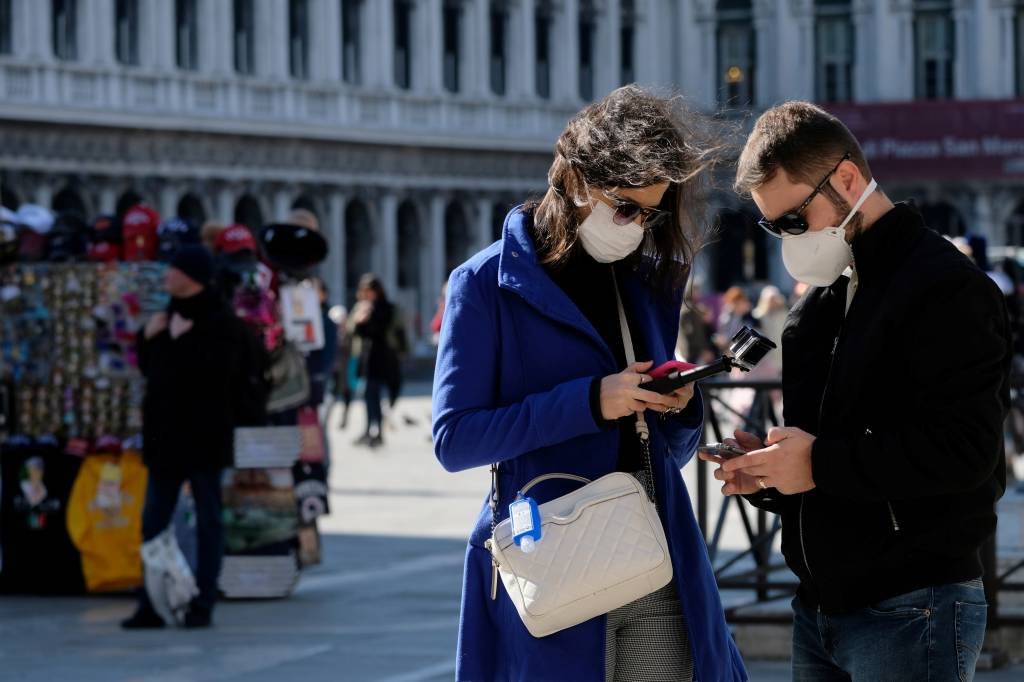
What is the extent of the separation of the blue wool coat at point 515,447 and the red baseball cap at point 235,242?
6.14m

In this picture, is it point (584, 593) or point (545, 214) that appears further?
point (545, 214)

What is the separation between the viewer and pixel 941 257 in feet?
10.5

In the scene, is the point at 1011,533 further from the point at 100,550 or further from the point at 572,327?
the point at 572,327

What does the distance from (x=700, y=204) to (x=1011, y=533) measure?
5.17 metres

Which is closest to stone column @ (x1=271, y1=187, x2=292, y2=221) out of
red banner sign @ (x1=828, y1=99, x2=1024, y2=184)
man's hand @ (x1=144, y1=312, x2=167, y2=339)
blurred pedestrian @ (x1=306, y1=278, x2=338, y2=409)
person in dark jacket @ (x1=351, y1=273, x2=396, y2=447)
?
red banner sign @ (x1=828, y1=99, x2=1024, y2=184)

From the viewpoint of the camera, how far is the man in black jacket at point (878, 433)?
312 centimetres

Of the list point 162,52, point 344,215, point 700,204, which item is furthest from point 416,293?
point 700,204

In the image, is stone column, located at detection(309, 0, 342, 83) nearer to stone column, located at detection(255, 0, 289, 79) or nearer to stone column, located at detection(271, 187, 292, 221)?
stone column, located at detection(255, 0, 289, 79)

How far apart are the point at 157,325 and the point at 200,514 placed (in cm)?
81

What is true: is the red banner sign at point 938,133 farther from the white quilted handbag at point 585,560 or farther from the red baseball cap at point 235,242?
the white quilted handbag at point 585,560

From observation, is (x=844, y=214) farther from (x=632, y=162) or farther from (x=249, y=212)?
(x=249, y=212)

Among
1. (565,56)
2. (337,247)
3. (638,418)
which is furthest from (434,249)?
(638,418)

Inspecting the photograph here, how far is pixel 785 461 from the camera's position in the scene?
10.5 feet

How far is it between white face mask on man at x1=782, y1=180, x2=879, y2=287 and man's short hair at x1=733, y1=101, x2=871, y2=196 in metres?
0.08
